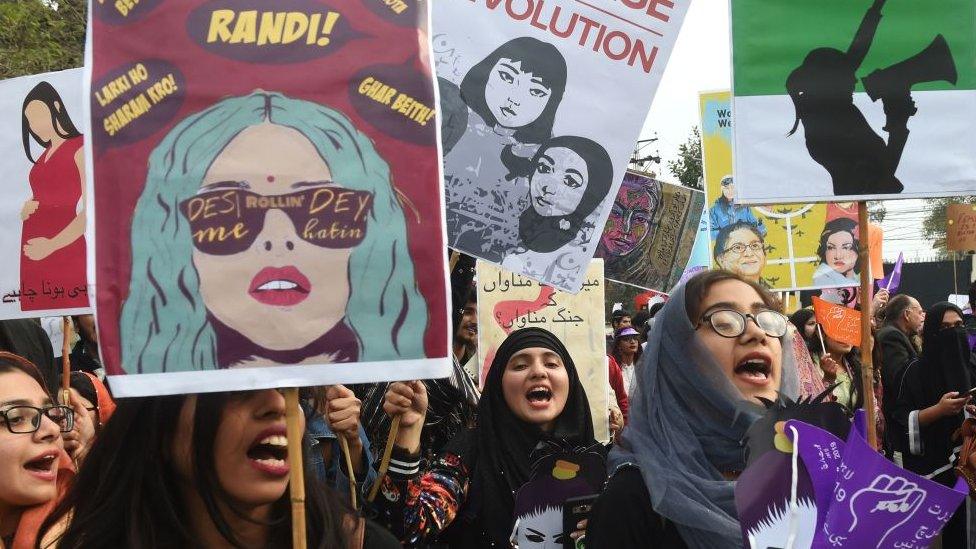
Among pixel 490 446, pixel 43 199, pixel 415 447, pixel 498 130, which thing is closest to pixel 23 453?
pixel 415 447

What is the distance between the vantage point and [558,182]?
13.3 feet

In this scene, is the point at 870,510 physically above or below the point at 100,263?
below

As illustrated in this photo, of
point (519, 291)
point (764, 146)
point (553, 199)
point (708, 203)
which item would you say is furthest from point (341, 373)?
point (708, 203)

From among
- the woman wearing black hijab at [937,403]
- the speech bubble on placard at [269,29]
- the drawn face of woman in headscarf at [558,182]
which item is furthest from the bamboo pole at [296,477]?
the woman wearing black hijab at [937,403]

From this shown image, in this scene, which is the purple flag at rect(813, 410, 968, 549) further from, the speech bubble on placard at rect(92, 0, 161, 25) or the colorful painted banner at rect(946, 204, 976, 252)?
the colorful painted banner at rect(946, 204, 976, 252)

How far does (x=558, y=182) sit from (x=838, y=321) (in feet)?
14.9

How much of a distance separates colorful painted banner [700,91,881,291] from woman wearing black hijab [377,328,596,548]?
15.6 ft

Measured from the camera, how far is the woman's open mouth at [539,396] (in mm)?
4293

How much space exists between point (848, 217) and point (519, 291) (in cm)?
378

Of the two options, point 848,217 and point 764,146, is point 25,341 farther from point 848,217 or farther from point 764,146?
point 848,217

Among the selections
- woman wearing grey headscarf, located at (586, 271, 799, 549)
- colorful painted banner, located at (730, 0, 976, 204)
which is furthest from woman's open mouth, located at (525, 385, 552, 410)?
woman wearing grey headscarf, located at (586, 271, 799, 549)

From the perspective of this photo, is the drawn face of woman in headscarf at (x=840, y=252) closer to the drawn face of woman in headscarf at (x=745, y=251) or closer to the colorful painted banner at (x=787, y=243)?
the colorful painted banner at (x=787, y=243)

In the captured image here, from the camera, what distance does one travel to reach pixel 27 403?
2.97m

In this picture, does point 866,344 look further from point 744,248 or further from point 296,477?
point 744,248
